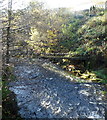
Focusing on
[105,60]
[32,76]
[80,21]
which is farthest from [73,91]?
[80,21]

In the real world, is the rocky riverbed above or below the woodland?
below

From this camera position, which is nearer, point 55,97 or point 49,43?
point 55,97

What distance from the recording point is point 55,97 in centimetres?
484

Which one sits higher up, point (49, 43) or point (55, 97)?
point (49, 43)

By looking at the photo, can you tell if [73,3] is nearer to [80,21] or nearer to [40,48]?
[80,21]

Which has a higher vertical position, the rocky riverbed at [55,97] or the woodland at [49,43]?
the woodland at [49,43]

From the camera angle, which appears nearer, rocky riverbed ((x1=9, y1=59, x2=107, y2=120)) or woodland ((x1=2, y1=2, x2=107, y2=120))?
rocky riverbed ((x1=9, y1=59, x2=107, y2=120))

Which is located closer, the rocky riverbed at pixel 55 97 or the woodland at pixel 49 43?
the rocky riverbed at pixel 55 97

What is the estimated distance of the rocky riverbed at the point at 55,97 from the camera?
3978mm

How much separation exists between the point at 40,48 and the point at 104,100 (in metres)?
6.81

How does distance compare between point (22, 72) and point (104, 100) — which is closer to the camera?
point (104, 100)

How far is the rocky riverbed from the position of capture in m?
3.98

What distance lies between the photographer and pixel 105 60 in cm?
721

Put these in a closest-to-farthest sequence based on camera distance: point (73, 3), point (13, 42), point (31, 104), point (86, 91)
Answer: point (31, 104) < point (86, 91) < point (13, 42) < point (73, 3)
